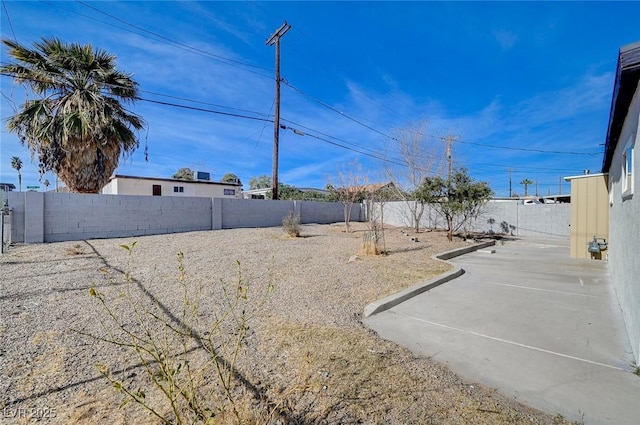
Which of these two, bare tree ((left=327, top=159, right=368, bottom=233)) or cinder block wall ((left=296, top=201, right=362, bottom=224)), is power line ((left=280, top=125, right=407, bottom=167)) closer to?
bare tree ((left=327, top=159, right=368, bottom=233))

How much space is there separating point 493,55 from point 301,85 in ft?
34.7

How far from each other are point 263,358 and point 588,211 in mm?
9944

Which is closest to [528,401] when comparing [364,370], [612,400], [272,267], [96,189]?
[612,400]

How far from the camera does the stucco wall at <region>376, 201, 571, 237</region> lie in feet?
44.8

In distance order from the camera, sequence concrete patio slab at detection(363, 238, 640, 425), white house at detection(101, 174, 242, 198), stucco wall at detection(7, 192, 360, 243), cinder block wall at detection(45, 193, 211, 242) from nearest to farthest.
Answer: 1. concrete patio slab at detection(363, 238, 640, 425)
2. stucco wall at detection(7, 192, 360, 243)
3. cinder block wall at detection(45, 193, 211, 242)
4. white house at detection(101, 174, 242, 198)

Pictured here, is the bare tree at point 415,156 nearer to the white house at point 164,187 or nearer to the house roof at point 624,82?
the house roof at point 624,82

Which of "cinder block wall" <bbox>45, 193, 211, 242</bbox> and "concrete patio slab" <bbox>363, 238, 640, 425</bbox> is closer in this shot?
"concrete patio slab" <bbox>363, 238, 640, 425</bbox>

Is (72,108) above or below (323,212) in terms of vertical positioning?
above

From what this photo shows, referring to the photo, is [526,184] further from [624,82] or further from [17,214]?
[17,214]

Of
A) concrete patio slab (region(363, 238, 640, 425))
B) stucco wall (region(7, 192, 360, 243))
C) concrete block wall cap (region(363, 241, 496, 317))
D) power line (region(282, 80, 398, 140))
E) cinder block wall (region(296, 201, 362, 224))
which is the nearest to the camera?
concrete patio slab (region(363, 238, 640, 425))

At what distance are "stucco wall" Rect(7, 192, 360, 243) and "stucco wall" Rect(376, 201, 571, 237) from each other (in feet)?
37.9

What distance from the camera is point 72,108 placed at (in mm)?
9891

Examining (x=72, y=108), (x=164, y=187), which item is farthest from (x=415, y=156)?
(x=164, y=187)

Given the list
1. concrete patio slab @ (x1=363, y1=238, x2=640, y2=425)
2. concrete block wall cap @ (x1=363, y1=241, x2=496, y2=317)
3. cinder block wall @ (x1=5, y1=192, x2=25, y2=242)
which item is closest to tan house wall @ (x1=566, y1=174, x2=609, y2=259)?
concrete patio slab @ (x1=363, y1=238, x2=640, y2=425)
